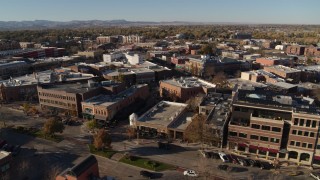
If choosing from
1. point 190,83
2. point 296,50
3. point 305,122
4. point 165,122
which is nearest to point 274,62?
point 190,83

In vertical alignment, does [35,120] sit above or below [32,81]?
below

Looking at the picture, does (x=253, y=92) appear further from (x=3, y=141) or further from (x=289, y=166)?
(x=3, y=141)

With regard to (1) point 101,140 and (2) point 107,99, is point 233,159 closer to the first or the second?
(1) point 101,140

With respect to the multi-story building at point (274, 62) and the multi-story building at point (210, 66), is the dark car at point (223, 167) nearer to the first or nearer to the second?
the multi-story building at point (210, 66)

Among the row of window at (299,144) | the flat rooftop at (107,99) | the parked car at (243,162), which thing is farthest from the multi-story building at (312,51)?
the parked car at (243,162)

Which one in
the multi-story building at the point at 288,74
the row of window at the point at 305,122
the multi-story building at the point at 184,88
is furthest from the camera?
the multi-story building at the point at 288,74

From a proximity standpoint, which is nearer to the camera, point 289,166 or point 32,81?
point 289,166

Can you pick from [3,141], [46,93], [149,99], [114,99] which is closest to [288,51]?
[149,99]
